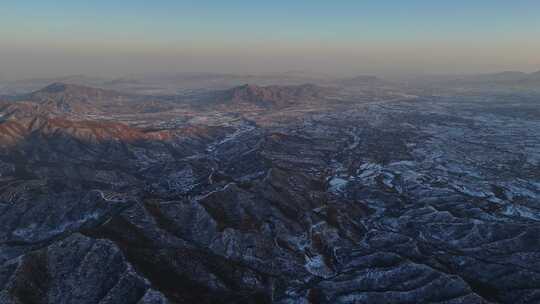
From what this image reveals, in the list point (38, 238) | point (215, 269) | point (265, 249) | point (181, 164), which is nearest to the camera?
point (215, 269)

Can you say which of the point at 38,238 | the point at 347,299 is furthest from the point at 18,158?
the point at 347,299

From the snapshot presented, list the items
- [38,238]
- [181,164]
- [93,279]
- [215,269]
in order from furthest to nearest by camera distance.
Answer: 1. [181,164]
2. [38,238]
3. [215,269]
4. [93,279]

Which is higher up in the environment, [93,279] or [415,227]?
[93,279]

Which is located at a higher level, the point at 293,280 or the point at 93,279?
the point at 93,279

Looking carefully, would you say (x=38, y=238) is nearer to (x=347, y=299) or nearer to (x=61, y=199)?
(x=61, y=199)

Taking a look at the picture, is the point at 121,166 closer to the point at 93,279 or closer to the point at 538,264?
the point at 93,279

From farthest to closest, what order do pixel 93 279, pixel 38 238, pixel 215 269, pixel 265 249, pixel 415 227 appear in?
pixel 415 227, pixel 38 238, pixel 265 249, pixel 215 269, pixel 93 279

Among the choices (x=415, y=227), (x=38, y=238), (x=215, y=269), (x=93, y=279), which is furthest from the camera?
(x=415, y=227)

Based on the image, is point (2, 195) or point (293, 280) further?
point (2, 195)


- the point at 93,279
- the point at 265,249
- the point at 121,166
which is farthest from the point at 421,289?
the point at 121,166
